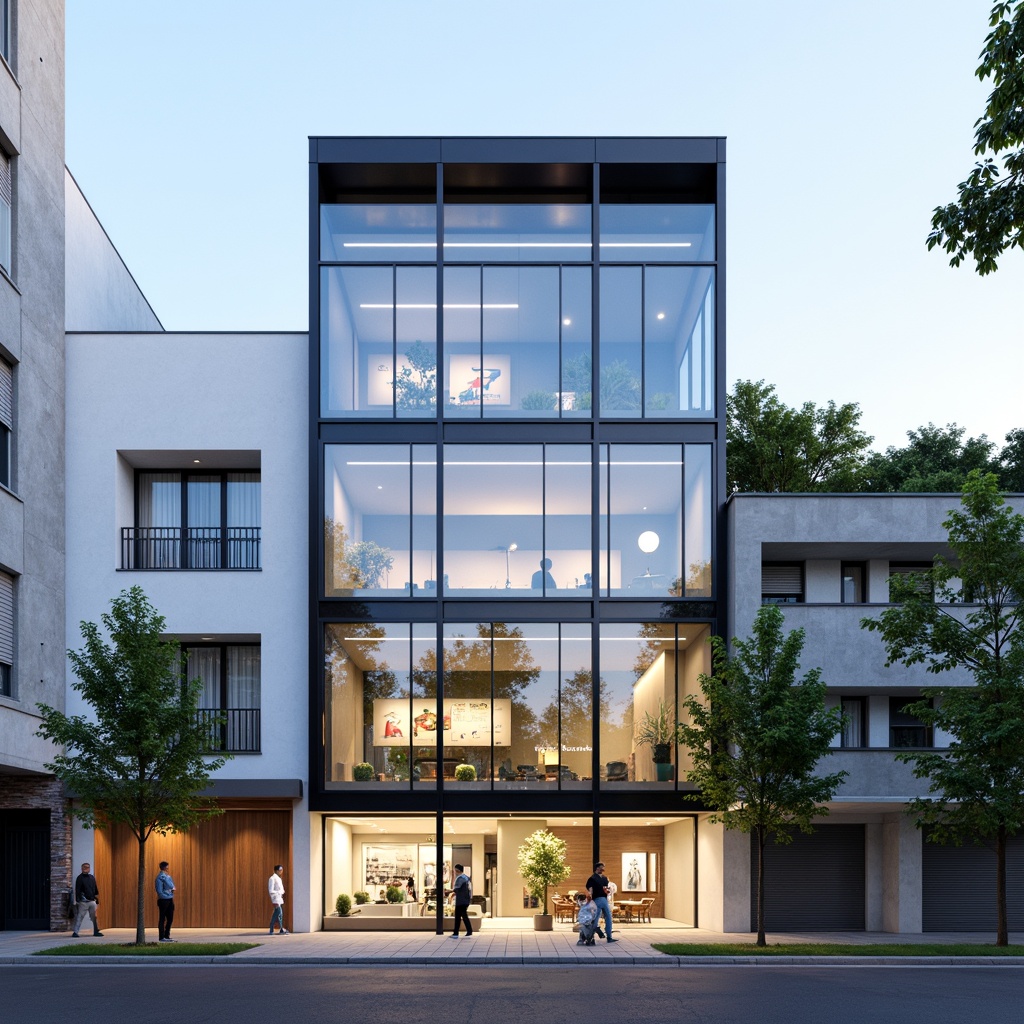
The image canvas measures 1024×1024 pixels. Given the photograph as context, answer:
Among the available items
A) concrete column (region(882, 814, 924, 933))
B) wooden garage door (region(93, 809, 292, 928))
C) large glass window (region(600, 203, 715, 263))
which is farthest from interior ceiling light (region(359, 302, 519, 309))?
concrete column (region(882, 814, 924, 933))

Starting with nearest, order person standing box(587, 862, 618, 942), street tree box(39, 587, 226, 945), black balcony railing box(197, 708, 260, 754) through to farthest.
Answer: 1. street tree box(39, 587, 226, 945)
2. person standing box(587, 862, 618, 942)
3. black balcony railing box(197, 708, 260, 754)

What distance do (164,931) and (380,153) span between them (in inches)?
784

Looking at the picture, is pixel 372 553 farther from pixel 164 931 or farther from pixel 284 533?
pixel 164 931

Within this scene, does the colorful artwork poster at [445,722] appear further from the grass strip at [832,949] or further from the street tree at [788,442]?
the street tree at [788,442]

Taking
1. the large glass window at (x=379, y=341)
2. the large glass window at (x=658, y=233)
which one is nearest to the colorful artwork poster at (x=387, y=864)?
the large glass window at (x=379, y=341)

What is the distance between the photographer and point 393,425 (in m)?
30.5

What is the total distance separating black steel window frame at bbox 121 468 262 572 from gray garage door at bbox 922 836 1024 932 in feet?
63.4

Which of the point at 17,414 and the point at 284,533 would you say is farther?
the point at 284,533

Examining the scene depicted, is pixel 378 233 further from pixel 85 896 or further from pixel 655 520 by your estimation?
pixel 85 896

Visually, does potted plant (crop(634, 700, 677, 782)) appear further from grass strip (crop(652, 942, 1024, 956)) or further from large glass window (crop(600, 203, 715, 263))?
large glass window (crop(600, 203, 715, 263))

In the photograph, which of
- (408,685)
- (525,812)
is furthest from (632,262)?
(525,812)

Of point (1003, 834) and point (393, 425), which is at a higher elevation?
point (393, 425)

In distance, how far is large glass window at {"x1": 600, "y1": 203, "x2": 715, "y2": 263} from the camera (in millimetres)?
31359

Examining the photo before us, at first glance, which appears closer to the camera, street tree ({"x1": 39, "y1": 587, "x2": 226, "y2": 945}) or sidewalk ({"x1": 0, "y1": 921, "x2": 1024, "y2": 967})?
sidewalk ({"x1": 0, "y1": 921, "x2": 1024, "y2": 967})
